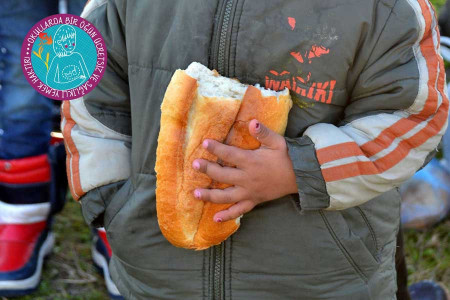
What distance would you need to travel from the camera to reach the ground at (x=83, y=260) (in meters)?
2.31

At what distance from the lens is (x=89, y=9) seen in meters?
1.46

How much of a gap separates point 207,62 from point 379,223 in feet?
1.70

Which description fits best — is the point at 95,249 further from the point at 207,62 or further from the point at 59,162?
the point at 207,62

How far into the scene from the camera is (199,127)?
1.23 m

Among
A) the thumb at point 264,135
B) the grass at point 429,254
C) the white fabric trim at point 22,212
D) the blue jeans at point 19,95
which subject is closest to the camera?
the thumb at point 264,135

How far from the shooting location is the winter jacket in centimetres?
123

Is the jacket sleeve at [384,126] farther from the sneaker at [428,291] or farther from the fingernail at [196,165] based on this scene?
the sneaker at [428,291]

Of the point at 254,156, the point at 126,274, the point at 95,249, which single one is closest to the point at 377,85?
the point at 254,156

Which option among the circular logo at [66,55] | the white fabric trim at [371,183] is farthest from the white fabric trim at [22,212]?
the white fabric trim at [371,183]

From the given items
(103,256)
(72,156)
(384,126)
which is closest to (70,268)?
(103,256)

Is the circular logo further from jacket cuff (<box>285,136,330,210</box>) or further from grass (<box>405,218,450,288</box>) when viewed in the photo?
grass (<box>405,218,450,288</box>)

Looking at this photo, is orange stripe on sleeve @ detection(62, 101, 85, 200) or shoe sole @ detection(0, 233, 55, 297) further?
shoe sole @ detection(0, 233, 55, 297)

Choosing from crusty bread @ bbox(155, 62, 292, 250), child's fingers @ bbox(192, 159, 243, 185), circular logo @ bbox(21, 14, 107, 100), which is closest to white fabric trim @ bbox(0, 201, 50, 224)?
circular logo @ bbox(21, 14, 107, 100)

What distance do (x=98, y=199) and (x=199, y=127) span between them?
0.39 m
